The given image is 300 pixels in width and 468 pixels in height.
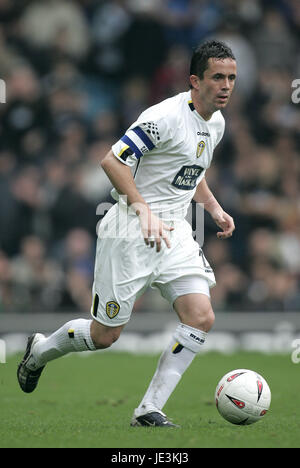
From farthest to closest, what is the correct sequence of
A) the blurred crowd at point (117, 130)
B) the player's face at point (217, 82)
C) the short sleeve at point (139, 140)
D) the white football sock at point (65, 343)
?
the blurred crowd at point (117, 130) → the white football sock at point (65, 343) → the player's face at point (217, 82) → the short sleeve at point (139, 140)

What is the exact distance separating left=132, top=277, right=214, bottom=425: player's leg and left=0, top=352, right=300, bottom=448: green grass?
276 mm

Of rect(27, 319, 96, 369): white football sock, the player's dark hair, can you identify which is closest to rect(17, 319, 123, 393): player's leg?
rect(27, 319, 96, 369): white football sock

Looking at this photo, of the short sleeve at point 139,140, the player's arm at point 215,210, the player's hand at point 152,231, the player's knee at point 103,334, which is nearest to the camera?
the player's hand at point 152,231

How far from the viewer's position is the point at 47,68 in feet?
46.4

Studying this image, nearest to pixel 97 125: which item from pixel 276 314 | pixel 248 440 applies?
pixel 276 314

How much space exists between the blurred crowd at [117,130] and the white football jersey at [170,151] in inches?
237

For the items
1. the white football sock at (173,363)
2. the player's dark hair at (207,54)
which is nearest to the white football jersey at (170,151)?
the player's dark hair at (207,54)

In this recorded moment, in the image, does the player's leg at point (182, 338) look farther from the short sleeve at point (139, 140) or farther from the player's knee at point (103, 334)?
the short sleeve at point (139, 140)

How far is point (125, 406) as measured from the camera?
7344 mm

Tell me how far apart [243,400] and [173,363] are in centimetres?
52

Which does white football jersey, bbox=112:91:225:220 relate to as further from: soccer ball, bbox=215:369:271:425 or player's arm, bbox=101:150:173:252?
soccer ball, bbox=215:369:271:425

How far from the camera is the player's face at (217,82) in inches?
238
